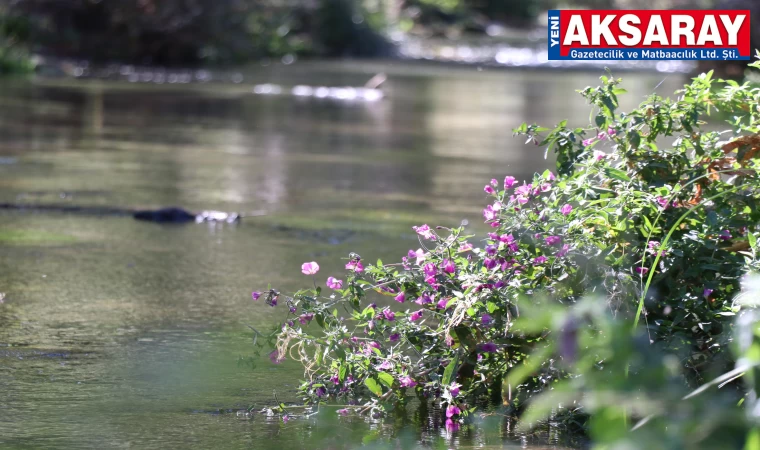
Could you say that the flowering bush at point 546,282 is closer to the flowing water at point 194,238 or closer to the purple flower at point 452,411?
the purple flower at point 452,411

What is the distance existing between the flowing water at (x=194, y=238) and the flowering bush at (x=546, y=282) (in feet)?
0.72

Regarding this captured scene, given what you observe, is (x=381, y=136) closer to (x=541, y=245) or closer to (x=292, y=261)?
(x=292, y=261)

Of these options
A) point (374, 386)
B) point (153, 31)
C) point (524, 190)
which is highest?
point (153, 31)

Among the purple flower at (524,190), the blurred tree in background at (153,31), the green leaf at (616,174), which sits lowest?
the purple flower at (524,190)

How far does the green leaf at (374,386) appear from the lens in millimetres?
4047

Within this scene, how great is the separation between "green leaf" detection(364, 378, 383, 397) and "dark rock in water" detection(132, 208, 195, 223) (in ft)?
13.8

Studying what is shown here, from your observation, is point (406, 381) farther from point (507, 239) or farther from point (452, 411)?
point (507, 239)

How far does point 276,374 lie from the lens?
15.4 ft

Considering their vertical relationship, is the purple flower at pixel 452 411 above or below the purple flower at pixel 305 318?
Answer: below

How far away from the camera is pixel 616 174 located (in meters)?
4.20

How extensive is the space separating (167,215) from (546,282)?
14.3ft

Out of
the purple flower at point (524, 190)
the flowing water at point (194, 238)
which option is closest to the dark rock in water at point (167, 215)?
the flowing water at point (194, 238)

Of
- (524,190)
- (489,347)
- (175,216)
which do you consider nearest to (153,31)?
(175,216)

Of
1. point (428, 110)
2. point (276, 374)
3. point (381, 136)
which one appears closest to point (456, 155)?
point (381, 136)
